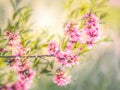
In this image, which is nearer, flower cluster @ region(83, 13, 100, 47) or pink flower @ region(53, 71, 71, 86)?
flower cluster @ region(83, 13, 100, 47)

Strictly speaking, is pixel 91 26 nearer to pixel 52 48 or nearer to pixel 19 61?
pixel 52 48

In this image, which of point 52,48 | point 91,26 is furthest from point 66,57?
point 91,26

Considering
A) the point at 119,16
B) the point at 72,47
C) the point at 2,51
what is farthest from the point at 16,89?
the point at 119,16

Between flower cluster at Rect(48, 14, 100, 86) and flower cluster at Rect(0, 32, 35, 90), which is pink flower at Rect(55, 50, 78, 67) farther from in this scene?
flower cluster at Rect(0, 32, 35, 90)

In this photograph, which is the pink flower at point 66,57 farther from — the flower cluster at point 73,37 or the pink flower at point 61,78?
the pink flower at point 61,78

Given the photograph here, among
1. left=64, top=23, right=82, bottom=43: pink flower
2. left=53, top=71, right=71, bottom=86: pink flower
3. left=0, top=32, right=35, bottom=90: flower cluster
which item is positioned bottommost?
left=53, top=71, right=71, bottom=86: pink flower

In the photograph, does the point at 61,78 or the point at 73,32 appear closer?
the point at 73,32

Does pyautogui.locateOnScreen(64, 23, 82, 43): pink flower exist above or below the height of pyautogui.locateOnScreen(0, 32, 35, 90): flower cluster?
above

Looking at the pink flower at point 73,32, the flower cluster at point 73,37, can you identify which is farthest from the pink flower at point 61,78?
the pink flower at point 73,32

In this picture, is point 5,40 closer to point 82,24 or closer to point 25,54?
point 25,54

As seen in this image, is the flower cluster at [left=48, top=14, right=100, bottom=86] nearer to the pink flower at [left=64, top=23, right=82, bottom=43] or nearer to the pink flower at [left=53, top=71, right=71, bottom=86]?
the pink flower at [left=64, top=23, right=82, bottom=43]

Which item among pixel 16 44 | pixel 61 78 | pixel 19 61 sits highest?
pixel 16 44

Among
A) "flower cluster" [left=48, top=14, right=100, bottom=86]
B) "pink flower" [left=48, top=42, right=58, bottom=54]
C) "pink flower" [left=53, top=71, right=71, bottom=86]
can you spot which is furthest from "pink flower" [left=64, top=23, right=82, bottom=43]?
"pink flower" [left=53, top=71, right=71, bottom=86]
